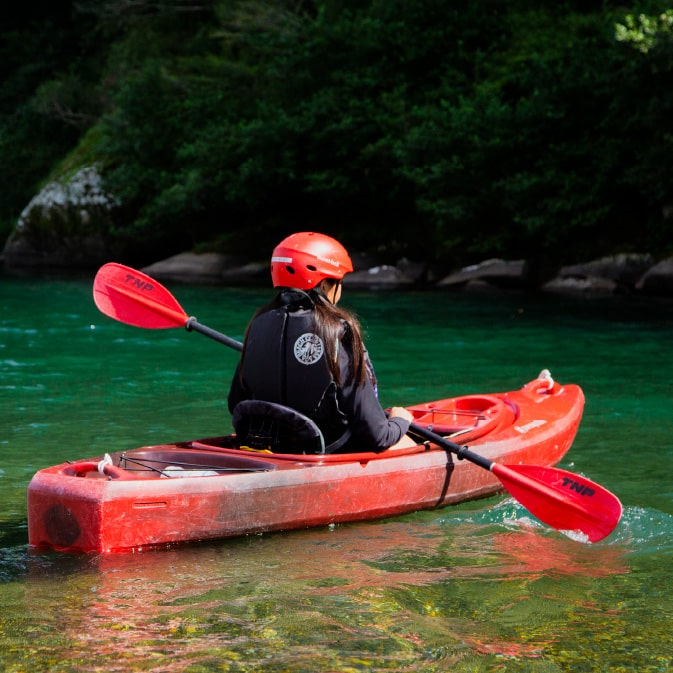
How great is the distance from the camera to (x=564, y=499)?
15.3 feet

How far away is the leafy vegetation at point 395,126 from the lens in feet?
51.4

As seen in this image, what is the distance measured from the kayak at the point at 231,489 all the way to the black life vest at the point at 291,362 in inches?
10.3

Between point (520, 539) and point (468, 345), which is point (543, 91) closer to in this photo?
point (468, 345)

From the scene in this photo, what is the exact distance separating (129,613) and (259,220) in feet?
58.1

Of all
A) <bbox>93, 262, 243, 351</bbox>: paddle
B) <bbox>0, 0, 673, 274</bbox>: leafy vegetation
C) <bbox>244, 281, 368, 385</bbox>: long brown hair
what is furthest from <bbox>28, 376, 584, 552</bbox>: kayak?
<bbox>0, 0, 673, 274</bbox>: leafy vegetation

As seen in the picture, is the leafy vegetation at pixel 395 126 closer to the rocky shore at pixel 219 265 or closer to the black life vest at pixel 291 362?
the rocky shore at pixel 219 265

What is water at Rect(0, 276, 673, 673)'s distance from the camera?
10.8 feet

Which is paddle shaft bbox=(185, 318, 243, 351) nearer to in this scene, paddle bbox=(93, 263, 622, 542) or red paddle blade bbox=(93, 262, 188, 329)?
paddle bbox=(93, 263, 622, 542)

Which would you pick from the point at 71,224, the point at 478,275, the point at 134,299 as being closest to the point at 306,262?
the point at 134,299

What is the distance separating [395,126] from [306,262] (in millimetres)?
13923

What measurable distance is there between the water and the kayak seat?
0.37 m

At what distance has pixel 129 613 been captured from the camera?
3.62 metres

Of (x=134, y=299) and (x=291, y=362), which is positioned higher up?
(x=134, y=299)

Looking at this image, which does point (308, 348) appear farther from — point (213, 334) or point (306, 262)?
point (213, 334)
